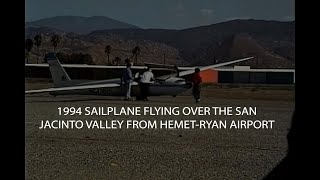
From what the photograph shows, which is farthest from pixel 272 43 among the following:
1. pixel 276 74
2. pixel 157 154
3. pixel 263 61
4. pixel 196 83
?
pixel 157 154

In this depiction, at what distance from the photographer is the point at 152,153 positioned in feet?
17.6

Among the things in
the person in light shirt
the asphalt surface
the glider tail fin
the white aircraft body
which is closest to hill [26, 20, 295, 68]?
the glider tail fin

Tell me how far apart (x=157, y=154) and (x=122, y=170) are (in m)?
0.79

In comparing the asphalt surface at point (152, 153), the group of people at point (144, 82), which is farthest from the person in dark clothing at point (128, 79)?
the asphalt surface at point (152, 153)

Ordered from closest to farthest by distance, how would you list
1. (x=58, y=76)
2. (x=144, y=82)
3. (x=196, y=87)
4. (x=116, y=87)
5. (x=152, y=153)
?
(x=152, y=153), (x=144, y=82), (x=196, y=87), (x=116, y=87), (x=58, y=76)

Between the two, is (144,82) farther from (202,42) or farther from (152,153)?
(202,42)

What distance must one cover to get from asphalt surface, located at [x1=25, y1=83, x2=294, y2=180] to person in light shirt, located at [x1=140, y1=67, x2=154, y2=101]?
525 cm

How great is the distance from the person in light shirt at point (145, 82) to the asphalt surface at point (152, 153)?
5252 millimetres

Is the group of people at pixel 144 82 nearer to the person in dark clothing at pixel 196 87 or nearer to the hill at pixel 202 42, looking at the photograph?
the person in dark clothing at pixel 196 87

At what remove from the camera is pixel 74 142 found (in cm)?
594

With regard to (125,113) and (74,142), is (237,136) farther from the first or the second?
(125,113)

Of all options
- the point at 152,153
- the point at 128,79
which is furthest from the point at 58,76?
the point at 152,153

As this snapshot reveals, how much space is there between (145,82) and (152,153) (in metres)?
7.86

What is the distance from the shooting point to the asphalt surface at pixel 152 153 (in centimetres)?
447
